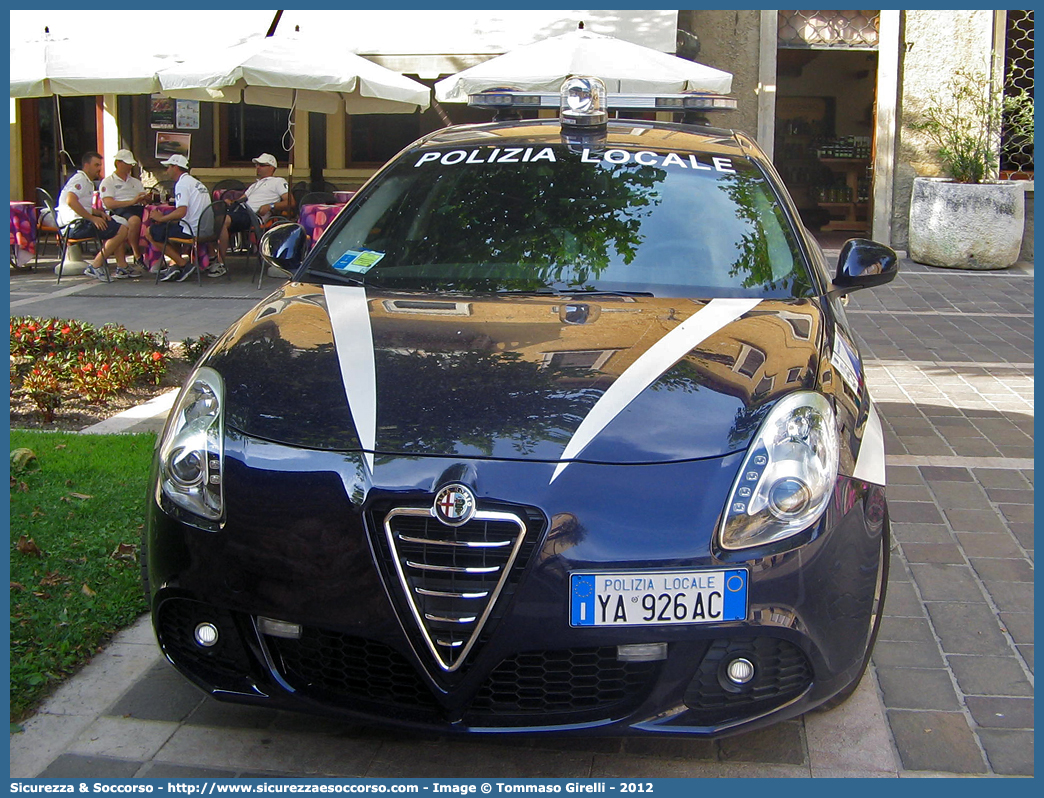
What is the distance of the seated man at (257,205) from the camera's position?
1249 centimetres

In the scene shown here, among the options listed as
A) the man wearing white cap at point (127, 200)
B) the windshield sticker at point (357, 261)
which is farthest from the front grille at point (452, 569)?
the man wearing white cap at point (127, 200)

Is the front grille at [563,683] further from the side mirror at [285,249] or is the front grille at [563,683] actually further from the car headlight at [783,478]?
the side mirror at [285,249]

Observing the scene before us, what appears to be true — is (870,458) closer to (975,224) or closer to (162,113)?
(975,224)

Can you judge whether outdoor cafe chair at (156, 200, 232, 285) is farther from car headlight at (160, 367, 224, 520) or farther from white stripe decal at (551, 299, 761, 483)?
white stripe decal at (551, 299, 761, 483)

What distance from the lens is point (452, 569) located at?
259 centimetres

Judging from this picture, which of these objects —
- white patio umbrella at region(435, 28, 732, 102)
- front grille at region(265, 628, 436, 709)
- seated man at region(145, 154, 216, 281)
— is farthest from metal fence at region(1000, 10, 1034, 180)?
front grille at region(265, 628, 436, 709)

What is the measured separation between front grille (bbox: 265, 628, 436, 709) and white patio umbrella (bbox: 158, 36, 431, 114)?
9.39 meters

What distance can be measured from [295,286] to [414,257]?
420 mm

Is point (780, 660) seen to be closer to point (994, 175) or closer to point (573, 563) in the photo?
point (573, 563)

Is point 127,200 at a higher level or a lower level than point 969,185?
lower

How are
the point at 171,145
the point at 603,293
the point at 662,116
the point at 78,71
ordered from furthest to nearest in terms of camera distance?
the point at 171,145, the point at 662,116, the point at 78,71, the point at 603,293

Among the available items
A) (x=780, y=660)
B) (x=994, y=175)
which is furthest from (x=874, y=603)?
(x=994, y=175)

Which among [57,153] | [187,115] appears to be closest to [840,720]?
[187,115]

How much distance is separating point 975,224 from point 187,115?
33.8ft
